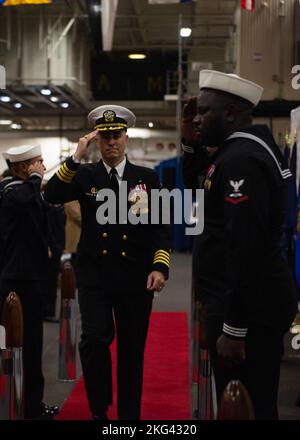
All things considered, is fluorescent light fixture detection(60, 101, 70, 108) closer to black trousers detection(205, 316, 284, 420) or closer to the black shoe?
the black shoe

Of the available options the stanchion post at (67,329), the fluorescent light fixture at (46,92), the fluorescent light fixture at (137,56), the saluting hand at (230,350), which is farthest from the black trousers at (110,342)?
the fluorescent light fixture at (137,56)

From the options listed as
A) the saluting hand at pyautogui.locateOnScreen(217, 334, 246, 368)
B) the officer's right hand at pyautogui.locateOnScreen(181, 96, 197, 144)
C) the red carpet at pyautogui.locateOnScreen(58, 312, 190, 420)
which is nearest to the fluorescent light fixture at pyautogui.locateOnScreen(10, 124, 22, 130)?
the red carpet at pyautogui.locateOnScreen(58, 312, 190, 420)

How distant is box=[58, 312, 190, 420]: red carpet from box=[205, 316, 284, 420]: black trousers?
1.73 meters

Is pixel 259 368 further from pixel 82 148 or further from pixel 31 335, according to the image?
pixel 31 335

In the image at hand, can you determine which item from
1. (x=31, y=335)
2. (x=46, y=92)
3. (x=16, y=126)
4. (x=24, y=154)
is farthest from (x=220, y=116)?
(x=16, y=126)

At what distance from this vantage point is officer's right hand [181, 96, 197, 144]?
2.96 meters

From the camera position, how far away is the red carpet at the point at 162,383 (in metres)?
4.28

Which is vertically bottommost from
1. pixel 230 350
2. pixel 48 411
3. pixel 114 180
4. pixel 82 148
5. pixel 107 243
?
pixel 48 411

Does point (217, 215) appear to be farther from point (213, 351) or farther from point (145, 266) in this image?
point (145, 266)

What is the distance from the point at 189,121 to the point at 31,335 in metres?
1.62

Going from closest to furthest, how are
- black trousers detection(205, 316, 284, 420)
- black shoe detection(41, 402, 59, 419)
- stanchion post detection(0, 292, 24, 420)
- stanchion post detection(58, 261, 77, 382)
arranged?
black trousers detection(205, 316, 284, 420) → stanchion post detection(0, 292, 24, 420) → black shoe detection(41, 402, 59, 419) → stanchion post detection(58, 261, 77, 382)

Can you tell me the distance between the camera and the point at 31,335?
13.1 feet

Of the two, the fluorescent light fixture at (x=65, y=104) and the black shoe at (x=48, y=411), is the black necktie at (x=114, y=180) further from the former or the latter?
the fluorescent light fixture at (x=65, y=104)

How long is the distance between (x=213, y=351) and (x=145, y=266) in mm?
1217
